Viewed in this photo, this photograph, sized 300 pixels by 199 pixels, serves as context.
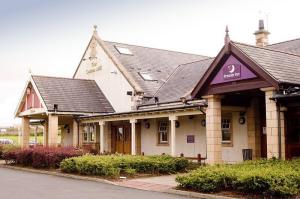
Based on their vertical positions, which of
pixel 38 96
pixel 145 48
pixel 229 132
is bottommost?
pixel 229 132

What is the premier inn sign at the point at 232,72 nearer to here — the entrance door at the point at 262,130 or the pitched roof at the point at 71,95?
the entrance door at the point at 262,130

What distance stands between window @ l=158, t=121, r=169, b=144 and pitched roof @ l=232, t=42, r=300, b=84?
9.89 metres

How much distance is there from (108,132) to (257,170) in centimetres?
1876

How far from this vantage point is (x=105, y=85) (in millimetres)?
31734

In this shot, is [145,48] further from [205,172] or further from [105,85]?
[205,172]

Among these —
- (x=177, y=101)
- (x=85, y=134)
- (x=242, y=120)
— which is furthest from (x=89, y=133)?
(x=242, y=120)

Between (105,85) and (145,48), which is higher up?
(145,48)

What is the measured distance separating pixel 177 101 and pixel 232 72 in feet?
26.0

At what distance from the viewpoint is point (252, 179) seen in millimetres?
11836

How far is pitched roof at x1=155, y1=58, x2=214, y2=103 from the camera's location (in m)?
26.3

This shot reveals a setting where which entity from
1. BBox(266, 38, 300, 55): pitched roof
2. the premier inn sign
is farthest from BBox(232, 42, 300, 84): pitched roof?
BBox(266, 38, 300, 55): pitched roof

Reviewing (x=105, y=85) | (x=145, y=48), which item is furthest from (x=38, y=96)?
(x=145, y=48)

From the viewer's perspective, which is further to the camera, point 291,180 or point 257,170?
point 257,170

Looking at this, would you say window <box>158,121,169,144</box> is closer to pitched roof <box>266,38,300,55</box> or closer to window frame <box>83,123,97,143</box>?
window frame <box>83,123,97,143</box>
